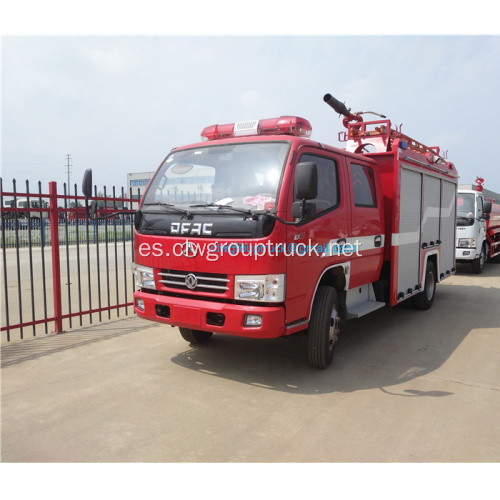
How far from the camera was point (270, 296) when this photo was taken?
378 centimetres

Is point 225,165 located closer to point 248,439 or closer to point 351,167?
point 351,167

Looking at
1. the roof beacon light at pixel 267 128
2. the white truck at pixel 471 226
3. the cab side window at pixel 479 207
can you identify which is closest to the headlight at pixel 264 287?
the roof beacon light at pixel 267 128

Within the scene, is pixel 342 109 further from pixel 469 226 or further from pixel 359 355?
pixel 469 226

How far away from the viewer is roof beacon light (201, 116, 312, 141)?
14.9ft

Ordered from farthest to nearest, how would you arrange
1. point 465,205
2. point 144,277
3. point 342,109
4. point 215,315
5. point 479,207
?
1. point 479,207
2. point 465,205
3. point 342,109
4. point 144,277
5. point 215,315

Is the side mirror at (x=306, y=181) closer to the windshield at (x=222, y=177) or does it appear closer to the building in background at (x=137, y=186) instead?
the windshield at (x=222, y=177)

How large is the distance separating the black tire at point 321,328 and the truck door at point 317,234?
0.68ft

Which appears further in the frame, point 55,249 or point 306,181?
point 55,249

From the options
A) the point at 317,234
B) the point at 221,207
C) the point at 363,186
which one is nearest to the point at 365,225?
the point at 363,186

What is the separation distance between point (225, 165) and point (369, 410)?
8.65 ft

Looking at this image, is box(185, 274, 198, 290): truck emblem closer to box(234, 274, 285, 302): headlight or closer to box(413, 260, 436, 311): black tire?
box(234, 274, 285, 302): headlight

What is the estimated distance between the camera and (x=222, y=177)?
14.0 feet

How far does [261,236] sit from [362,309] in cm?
225

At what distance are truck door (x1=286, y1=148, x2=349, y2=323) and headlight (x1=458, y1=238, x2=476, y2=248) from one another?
26.5ft
